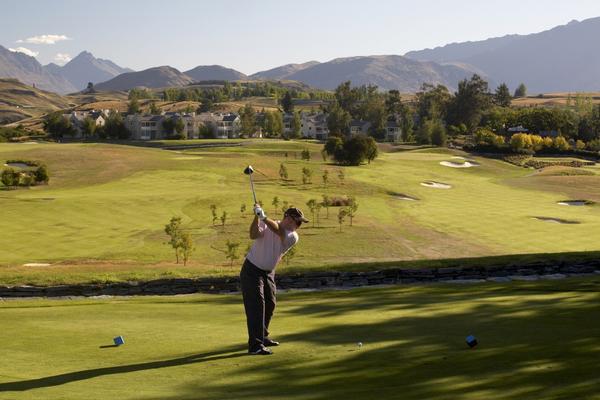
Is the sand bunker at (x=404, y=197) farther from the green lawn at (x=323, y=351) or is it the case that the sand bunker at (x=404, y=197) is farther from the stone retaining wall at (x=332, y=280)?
the green lawn at (x=323, y=351)

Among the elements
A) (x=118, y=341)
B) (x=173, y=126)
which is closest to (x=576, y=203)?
(x=118, y=341)

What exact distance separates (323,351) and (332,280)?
37.2 ft

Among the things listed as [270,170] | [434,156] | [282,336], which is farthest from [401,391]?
[434,156]

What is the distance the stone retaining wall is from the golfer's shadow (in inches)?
400

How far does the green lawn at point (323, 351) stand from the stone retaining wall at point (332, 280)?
3.49m

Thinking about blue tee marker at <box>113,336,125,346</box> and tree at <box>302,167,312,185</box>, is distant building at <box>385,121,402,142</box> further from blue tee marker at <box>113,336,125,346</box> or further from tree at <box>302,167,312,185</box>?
blue tee marker at <box>113,336,125,346</box>

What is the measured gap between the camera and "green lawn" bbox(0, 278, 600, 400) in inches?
380

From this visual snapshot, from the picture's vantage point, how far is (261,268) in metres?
12.0

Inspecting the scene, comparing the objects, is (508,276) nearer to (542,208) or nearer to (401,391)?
(401,391)

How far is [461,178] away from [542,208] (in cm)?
2990

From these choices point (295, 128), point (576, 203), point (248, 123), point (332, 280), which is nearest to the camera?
point (332, 280)

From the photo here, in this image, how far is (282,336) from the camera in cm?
1334

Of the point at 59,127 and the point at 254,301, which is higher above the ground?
the point at 59,127

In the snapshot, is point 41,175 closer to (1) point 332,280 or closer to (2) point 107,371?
(1) point 332,280
